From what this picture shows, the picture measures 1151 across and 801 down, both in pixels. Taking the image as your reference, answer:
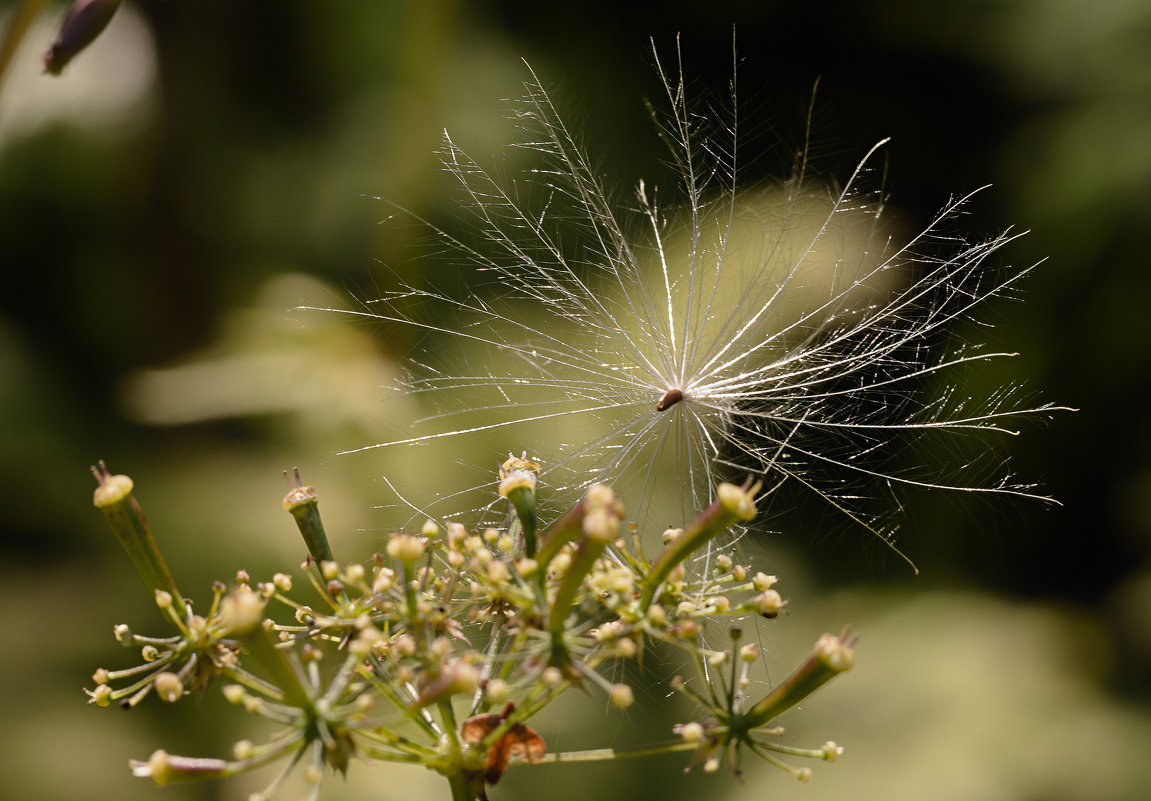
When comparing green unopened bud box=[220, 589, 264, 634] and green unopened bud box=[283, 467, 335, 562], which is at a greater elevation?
green unopened bud box=[283, 467, 335, 562]

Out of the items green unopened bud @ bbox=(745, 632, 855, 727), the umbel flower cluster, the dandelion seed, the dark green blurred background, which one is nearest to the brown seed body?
the dandelion seed

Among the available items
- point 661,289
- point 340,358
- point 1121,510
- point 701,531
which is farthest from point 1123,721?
point 701,531

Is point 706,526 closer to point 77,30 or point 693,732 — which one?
point 693,732

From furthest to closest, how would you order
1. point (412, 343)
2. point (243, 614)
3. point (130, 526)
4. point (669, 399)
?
point (412, 343)
point (669, 399)
point (130, 526)
point (243, 614)

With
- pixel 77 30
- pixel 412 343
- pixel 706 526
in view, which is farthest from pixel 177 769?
pixel 412 343

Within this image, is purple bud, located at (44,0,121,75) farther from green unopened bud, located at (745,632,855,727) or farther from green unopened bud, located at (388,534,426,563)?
green unopened bud, located at (745,632,855,727)

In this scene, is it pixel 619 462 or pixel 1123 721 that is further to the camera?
pixel 1123 721

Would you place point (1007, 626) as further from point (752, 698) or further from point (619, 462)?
point (619, 462)
